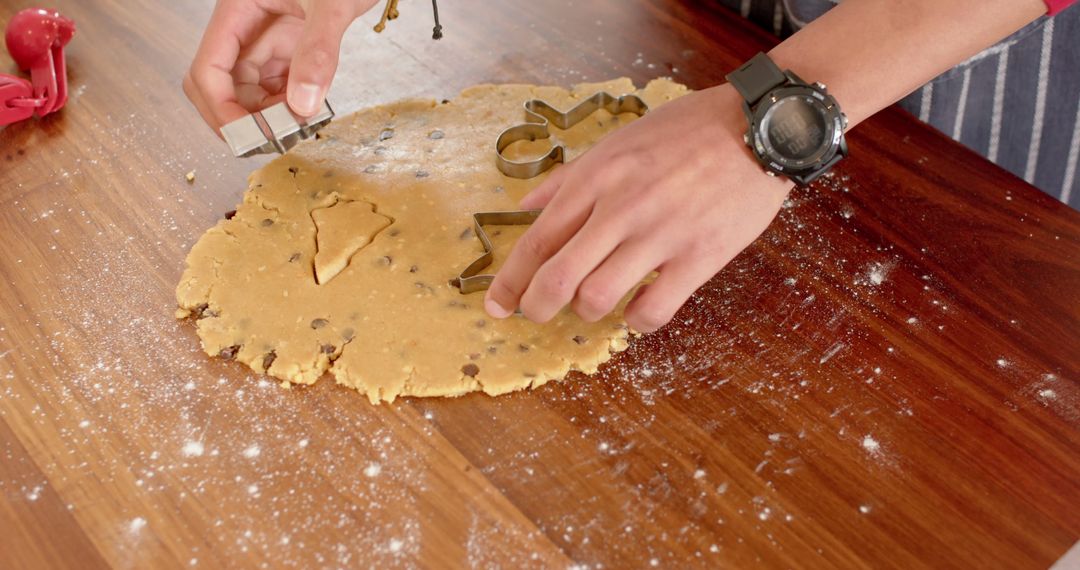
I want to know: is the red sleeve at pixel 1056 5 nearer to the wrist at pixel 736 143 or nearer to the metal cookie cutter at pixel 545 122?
the wrist at pixel 736 143

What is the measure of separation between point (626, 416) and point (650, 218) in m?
0.25

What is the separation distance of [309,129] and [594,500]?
68 cm

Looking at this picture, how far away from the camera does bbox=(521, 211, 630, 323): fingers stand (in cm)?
103

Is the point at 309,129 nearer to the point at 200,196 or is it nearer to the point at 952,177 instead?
the point at 200,196

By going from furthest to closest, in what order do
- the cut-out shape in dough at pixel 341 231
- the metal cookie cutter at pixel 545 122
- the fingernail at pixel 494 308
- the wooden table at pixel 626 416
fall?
the metal cookie cutter at pixel 545 122 < the cut-out shape in dough at pixel 341 231 < the fingernail at pixel 494 308 < the wooden table at pixel 626 416

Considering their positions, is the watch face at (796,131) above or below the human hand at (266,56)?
below

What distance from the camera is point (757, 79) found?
3.46 feet

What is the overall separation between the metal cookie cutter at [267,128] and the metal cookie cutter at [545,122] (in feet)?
0.91

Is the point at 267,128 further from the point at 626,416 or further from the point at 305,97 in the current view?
the point at 626,416

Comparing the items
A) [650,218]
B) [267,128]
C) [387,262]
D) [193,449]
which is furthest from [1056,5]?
[193,449]

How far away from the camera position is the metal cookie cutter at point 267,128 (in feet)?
3.95

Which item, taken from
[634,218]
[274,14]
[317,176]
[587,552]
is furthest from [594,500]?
[274,14]

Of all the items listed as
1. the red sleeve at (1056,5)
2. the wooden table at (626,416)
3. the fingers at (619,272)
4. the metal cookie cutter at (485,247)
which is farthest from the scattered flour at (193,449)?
the red sleeve at (1056,5)

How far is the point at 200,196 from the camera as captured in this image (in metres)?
1.33
